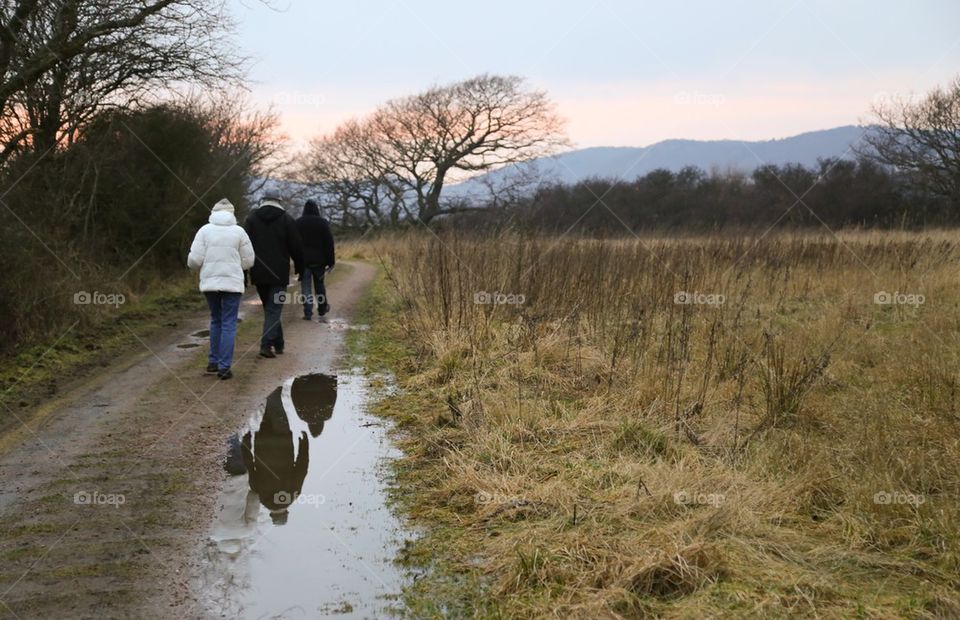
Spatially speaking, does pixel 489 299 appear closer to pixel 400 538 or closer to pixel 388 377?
pixel 388 377

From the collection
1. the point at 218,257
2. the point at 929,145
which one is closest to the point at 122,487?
the point at 218,257


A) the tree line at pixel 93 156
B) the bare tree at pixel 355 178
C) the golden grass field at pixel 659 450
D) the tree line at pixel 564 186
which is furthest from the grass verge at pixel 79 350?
the bare tree at pixel 355 178

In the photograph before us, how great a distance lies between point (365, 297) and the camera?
17.2m

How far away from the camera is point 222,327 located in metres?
8.59

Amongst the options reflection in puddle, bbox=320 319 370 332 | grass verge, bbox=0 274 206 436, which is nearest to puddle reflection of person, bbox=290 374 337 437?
grass verge, bbox=0 274 206 436

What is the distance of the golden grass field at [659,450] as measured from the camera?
11.9 ft

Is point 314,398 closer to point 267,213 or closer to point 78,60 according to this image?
point 267,213

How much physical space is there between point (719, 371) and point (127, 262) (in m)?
12.3

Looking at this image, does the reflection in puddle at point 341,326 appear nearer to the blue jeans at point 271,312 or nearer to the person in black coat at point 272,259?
the person in black coat at point 272,259

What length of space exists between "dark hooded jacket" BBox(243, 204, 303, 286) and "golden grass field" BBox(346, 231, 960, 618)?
163 cm

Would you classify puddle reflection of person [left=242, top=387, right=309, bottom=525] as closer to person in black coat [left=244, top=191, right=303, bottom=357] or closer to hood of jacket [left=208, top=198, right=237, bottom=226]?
hood of jacket [left=208, top=198, right=237, bottom=226]

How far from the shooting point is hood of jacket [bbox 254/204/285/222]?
1011cm

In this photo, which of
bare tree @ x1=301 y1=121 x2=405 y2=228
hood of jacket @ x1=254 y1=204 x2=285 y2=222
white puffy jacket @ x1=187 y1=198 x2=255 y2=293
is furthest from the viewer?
bare tree @ x1=301 y1=121 x2=405 y2=228

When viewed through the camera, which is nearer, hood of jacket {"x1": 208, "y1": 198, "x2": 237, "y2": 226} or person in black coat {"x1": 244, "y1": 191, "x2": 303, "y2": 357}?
hood of jacket {"x1": 208, "y1": 198, "x2": 237, "y2": 226}
